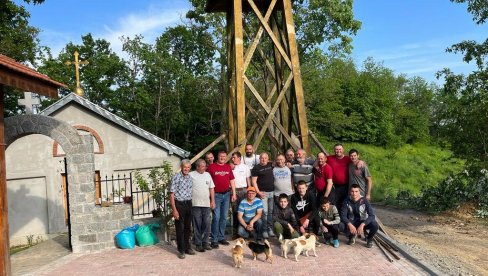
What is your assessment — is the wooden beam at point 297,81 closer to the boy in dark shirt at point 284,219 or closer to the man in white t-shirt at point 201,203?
the boy in dark shirt at point 284,219

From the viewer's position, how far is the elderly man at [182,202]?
746 cm

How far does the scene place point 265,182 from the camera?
7.88 m

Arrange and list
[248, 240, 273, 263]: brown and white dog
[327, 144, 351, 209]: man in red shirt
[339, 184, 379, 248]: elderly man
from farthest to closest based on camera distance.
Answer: [327, 144, 351, 209]: man in red shirt
[339, 184, 379, 248]: elderly man
[248, 240, 273, 263]: brown and white dog

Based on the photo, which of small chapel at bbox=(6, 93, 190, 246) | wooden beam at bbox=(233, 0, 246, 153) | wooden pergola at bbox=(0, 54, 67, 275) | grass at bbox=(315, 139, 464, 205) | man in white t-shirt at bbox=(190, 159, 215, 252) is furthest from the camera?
grass at bbox=(315, 139, 464, 205)

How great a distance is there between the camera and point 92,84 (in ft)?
98.8

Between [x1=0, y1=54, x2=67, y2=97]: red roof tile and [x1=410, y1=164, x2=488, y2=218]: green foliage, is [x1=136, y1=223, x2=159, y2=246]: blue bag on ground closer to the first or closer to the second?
[x1=0, y1=54, x2=67, y2=97]: red roof tile

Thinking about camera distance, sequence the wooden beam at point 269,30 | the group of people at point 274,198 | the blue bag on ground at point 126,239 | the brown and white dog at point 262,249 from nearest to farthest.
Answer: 1. the brown and white dog at point 262,249
2. the group of people at point 274,198
3. the blue bag on ground at point 126,239
4. the wooden beam at point 269,30

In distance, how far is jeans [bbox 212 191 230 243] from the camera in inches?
308

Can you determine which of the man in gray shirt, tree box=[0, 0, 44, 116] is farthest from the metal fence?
tree box=[0, 0, 44, 116]

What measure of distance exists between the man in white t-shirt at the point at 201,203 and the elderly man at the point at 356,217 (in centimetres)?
230

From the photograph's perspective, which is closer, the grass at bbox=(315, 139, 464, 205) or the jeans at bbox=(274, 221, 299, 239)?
the jeans at bbox=(274, 221, 299, 239)

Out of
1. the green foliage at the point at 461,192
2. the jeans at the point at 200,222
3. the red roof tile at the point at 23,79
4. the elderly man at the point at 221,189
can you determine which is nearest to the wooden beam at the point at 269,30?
the elderly man at the point at 221,189

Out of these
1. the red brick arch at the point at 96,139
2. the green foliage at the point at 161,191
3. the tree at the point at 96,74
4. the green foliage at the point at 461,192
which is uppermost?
the tree at the point at 96,74

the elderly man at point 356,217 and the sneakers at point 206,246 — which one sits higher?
the elderly man at point 356,217
